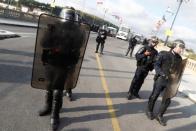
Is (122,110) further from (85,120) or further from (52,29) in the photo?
(52,29)

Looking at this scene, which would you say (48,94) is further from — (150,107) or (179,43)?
(179,43)

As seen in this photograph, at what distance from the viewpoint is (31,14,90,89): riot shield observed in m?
5.75

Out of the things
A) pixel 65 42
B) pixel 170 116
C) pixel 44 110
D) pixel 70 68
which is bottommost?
pixel 170 116

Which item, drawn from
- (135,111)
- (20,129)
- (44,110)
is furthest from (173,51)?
(20,129)

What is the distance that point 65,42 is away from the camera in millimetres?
5750

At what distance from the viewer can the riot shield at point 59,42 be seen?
Answer: 5.75 metres

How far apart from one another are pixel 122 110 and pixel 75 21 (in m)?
3.45

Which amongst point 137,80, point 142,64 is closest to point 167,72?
point 142,64

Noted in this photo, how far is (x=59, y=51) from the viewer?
5816 mm

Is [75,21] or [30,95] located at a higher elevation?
[75,21]

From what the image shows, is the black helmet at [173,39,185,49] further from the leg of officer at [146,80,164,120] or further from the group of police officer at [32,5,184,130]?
the group of police officer at [32,5,184,130]

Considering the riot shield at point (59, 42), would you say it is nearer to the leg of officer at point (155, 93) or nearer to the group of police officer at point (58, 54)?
the group of police officer at point (58, 54)

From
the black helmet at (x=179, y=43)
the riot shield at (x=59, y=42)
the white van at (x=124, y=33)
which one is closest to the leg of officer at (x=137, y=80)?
the black helmet at (x=179, y=43)

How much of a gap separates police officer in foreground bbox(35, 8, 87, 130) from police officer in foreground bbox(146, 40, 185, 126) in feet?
8.28
